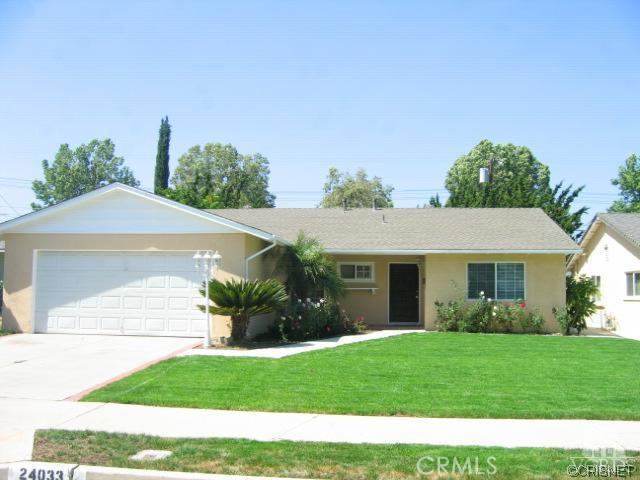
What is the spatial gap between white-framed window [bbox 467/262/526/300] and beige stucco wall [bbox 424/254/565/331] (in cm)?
15

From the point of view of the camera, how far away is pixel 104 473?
5.84 meters

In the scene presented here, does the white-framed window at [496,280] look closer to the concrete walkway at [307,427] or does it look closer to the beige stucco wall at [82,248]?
the beige stucco wall at [82,248]

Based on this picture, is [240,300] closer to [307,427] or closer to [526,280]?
[307,427]

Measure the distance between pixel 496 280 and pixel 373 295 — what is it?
4031mm

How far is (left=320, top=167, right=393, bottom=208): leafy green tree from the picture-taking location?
184ft

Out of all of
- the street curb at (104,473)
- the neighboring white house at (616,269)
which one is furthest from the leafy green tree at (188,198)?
the street curb at (104,473)

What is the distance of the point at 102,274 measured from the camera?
52.0ft

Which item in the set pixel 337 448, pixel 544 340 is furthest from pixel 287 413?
pixel 544 340

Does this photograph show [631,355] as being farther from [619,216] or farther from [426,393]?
[619,216]

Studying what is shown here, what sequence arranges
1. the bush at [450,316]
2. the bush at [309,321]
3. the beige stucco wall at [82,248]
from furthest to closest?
the bush at [450,316], the bush at [309,321], the beige stucco wall at [82,248]

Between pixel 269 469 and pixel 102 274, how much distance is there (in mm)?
11201

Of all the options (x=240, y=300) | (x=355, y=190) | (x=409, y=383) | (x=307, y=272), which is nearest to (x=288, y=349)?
(x=240, y=300)

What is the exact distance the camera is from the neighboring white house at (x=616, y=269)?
63.4 ft

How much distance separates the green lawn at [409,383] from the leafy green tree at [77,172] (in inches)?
1971
